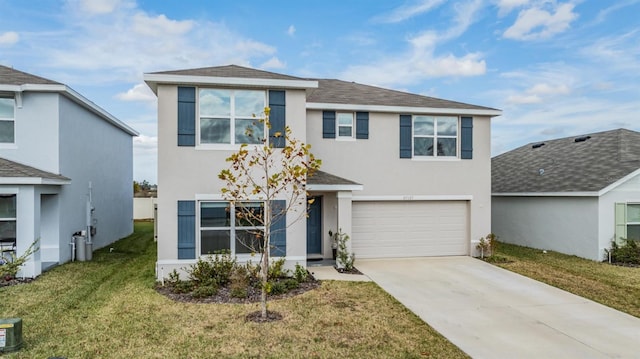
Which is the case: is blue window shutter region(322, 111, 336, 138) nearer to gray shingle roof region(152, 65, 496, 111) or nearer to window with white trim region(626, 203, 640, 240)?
gray shingle roof region(152, 65, 496, 111)

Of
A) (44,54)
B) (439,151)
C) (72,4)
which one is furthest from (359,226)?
(44,54)

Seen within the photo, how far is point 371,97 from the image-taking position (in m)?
13.9

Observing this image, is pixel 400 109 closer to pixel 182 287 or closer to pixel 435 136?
pixel 435 136

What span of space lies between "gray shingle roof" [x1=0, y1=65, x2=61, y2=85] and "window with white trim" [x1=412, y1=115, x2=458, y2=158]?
11.5 metres

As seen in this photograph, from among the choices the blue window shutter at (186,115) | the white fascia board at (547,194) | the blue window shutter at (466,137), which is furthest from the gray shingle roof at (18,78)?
the white fascia board at (547,194)

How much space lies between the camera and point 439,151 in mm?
13617

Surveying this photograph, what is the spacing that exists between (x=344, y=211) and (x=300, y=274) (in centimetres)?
266

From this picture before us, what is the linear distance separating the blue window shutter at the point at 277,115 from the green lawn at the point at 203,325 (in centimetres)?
400

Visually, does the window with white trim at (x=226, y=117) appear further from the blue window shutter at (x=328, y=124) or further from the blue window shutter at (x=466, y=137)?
the blue window shutter at (x=466, y=137)

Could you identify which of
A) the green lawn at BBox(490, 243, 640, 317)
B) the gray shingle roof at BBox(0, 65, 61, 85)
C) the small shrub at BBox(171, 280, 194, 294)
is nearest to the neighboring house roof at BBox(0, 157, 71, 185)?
the gray shingle roof at BBox(0, 65, 61, 85)

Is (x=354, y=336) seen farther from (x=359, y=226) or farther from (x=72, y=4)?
(x=72, y=4)

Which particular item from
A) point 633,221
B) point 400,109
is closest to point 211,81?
point 400,109

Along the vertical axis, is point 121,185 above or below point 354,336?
above

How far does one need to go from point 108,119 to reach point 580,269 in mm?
18102
